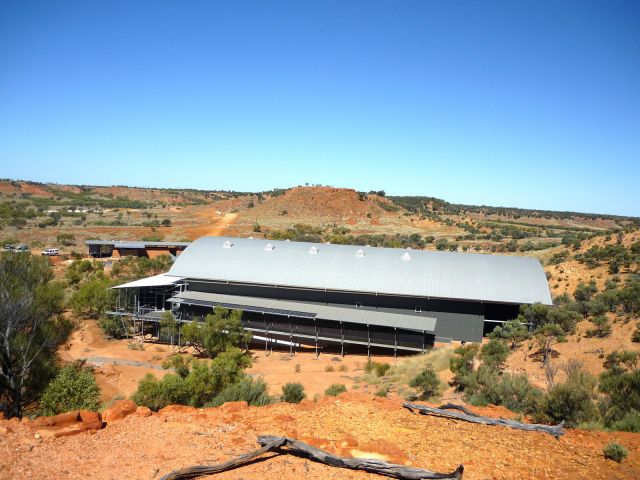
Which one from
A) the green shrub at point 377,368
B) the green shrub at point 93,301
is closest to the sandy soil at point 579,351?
the green shrub at point 377,368

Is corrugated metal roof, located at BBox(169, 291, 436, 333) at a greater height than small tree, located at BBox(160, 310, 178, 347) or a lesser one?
greater

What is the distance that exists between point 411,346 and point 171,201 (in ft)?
470

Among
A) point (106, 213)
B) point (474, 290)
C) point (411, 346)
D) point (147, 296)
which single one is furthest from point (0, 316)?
point (106, 213)

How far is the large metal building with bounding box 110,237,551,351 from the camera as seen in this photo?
30.8 m

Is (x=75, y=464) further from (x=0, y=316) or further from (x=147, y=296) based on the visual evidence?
(x=147, y=296)

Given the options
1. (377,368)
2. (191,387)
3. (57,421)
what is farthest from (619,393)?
(57,421)

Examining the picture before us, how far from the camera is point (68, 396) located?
15664 millimetres

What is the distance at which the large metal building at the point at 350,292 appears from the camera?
101 ft

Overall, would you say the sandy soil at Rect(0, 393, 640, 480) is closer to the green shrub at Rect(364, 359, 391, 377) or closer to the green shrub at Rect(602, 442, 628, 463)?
the green shrub at Rect(602, 442, 628, 463)

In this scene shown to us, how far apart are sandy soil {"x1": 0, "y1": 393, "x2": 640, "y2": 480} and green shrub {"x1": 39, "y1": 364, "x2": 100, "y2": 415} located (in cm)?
556

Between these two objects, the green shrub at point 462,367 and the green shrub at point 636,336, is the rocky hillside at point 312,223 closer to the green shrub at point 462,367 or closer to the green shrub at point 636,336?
the green shrub at point 636,336

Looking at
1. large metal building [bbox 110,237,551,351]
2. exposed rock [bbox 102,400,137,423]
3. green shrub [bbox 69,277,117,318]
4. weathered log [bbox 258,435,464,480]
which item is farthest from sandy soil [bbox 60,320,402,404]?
weathered log [bbox 258,435,464,480]

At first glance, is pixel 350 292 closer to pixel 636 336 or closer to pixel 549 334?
pixel 549 334

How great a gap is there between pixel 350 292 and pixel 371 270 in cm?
279
